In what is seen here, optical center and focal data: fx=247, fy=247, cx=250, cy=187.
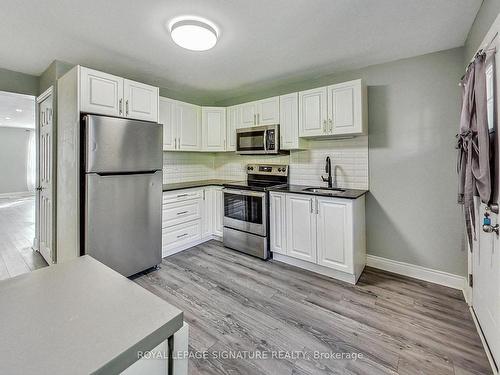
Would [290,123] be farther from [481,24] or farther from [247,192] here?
[481,24]

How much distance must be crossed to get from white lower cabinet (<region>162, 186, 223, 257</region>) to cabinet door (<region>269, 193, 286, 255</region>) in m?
1.01

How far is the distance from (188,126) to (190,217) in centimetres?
143

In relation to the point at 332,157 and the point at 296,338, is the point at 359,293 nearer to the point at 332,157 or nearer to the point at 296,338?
the point at 296,338

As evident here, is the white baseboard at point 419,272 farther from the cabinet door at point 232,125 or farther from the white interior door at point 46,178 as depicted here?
the white interior door at point 46,178

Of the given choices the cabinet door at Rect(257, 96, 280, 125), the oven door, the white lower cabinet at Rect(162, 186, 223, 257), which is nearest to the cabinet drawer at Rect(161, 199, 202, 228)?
the white lower cabinet at Rect(162, 186, 223, 257)

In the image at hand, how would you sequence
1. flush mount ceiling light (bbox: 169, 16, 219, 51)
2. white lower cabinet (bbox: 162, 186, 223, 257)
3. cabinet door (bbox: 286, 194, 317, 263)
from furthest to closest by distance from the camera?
white lower cabinet (bbox: 162, 186, 223, 257), cabinet door (bbox: 286, 194, 317, 263), flush mount ceiling light (bbox: 169, 16, 219, 51)

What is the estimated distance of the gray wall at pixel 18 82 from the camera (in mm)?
3021

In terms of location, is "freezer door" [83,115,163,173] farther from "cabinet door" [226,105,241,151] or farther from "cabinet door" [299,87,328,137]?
"cabinet door" [299,87,328,137]

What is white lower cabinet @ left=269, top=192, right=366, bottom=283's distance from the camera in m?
2.63

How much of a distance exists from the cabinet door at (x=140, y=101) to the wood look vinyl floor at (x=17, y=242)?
226 cm

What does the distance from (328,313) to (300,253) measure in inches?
35.8

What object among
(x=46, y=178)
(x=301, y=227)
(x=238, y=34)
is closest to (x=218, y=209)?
(x=301, y=227)

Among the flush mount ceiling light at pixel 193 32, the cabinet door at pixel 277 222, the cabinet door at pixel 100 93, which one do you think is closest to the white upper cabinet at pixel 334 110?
the cabinet door at pixel 277 222

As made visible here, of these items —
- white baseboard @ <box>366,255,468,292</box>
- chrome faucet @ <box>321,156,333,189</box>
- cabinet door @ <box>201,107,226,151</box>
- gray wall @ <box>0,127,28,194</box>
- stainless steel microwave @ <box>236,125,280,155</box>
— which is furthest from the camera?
gray wall @ <box>0,127,28,194</box>
